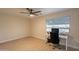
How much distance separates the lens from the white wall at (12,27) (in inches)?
88.1

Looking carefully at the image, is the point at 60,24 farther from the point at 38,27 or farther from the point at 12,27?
the point at 12,27

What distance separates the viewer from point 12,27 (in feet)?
7.64

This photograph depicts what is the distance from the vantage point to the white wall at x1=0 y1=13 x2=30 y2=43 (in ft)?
7.34

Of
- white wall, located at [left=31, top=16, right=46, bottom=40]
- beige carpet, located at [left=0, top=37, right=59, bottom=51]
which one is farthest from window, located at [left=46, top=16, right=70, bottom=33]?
beige carpet, located at [left=0, top=37, right=59, bottom=51]

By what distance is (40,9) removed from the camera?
2.22 meters

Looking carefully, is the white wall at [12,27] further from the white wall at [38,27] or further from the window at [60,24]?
the window at [60,24]

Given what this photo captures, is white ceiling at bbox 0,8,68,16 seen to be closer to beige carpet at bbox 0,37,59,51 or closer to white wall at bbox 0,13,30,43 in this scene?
white wall at bbox 0,13,30,43

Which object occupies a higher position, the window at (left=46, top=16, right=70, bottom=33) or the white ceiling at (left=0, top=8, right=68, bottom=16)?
the white ceiling at (left=0, top=8, right=68, bottom=16)

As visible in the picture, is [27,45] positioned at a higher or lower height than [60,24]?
lower

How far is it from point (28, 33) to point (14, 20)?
0.46 m

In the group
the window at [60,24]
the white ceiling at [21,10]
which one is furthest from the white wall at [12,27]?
the window at [60,24]

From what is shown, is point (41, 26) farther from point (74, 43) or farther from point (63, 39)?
point (74, 43)

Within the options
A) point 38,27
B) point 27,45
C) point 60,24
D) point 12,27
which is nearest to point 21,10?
point 12,27
